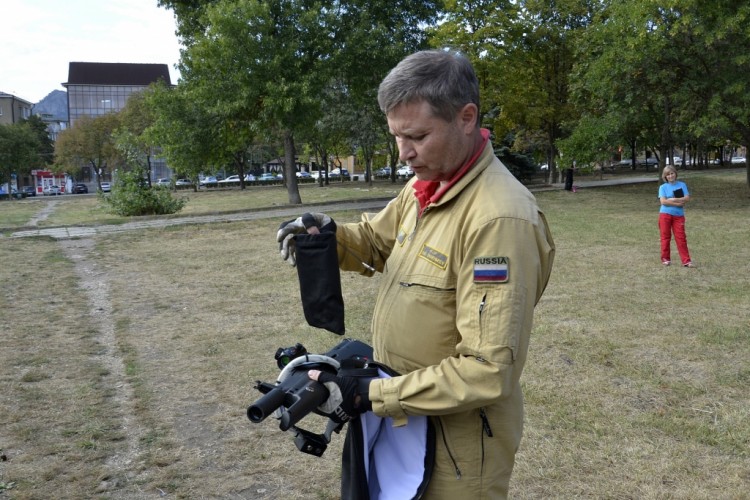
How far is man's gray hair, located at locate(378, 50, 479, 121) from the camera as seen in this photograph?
6.13 ft

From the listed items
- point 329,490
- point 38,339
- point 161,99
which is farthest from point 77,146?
point 329,490

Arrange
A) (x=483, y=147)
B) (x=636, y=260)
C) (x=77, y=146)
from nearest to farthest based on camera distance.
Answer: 1. (x=483, y=147)
2. (x=636, y=260)
3. (x=77, y=146)

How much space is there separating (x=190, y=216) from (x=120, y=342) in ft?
53.7

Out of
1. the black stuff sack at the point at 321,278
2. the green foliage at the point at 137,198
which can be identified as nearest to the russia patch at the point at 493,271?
the black stuff sack at the point at 321,278

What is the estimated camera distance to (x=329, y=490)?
4.01 m

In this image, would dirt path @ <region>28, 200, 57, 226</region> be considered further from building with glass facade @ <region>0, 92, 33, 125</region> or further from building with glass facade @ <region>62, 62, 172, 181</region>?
building with glass facade @ <region>62, 62, 172, 181</region>

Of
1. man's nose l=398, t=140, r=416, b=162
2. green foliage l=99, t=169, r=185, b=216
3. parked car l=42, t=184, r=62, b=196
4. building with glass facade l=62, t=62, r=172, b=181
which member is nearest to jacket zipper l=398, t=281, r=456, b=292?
man's nose l=398, t=140, r=416, b=162

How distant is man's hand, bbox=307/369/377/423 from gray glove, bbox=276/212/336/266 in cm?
52

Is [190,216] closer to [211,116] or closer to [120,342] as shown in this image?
[211,116]

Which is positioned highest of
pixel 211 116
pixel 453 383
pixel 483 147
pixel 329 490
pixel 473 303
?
pixel 211 116

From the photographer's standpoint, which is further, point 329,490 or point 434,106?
point 329,490

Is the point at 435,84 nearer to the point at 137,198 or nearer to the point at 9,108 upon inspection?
the point at 137,198

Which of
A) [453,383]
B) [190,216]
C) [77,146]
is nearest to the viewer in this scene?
[453,383]

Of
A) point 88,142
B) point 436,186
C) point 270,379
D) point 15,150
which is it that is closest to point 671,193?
point 270,379
